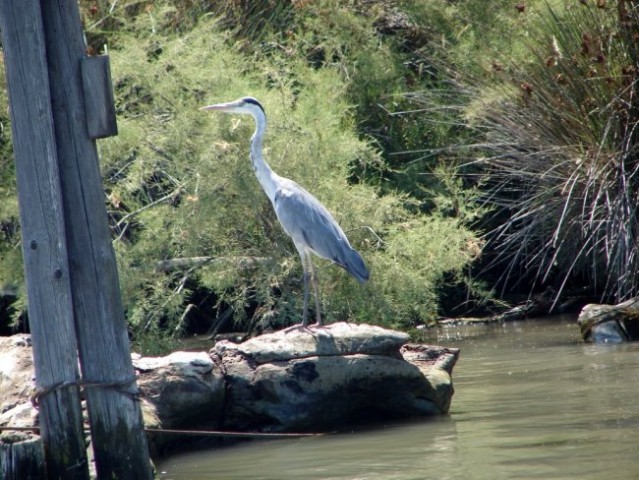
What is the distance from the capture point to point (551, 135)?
28.8 ft

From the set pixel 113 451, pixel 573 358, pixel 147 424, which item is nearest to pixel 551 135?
pixel 573 358

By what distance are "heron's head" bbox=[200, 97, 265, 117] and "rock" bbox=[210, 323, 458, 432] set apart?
223 cm

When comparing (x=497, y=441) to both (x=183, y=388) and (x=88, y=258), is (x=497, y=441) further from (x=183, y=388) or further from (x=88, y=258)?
(x=88, y=258)

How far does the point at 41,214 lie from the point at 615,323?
537cm

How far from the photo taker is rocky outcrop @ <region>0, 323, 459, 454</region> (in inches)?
239

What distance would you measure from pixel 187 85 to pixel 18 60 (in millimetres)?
5112

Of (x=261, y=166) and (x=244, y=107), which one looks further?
(x=244, y=107)

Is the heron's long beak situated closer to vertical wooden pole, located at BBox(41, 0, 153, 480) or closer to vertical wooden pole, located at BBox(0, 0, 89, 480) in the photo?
vertical wooden pole, located at BBox(41, 0, 153, 480)

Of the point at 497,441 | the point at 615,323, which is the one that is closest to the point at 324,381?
the point at 497,441

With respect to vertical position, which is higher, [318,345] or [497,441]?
[318,345]

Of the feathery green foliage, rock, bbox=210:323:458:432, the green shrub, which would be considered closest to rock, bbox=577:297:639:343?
the green shrub

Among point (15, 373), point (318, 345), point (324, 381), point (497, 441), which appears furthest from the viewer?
point (318, 345)

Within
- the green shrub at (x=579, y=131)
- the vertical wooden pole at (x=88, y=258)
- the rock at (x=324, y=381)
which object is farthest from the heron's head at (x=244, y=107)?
the vertical wooden pole at (x=88, y=258)

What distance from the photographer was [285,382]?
6.26 m
